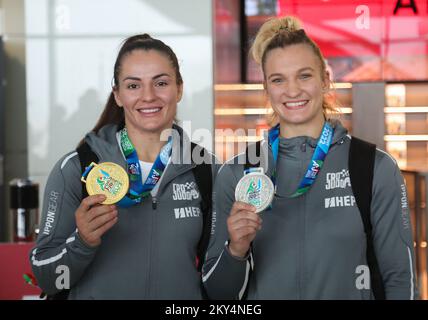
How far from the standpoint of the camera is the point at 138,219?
1216 millimetres

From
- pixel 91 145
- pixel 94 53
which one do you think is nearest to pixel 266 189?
pixel 91 145

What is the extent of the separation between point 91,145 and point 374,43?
4.31 metres

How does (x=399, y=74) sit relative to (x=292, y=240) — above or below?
above

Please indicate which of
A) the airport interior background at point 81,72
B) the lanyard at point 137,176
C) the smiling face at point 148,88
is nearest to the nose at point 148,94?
the smiling face at point 148,88

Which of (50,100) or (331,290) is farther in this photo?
(50,100)

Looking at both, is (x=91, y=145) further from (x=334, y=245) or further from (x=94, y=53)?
(x=94, y=53)

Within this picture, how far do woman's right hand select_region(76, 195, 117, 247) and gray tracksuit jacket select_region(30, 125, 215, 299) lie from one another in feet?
0.36

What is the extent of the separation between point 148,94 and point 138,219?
9.2 inches

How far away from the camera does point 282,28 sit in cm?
123

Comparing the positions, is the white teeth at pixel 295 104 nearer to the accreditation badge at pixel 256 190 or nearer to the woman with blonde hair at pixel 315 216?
the woman with blonde hair at pixel 315 216

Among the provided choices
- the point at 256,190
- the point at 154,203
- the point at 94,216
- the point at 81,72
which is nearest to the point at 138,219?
the point at 154,203

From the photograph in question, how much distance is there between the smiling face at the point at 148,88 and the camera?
1.18m

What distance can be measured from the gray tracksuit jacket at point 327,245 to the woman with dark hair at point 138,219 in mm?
89

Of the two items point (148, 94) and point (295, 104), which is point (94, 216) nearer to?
point (148, 94)
